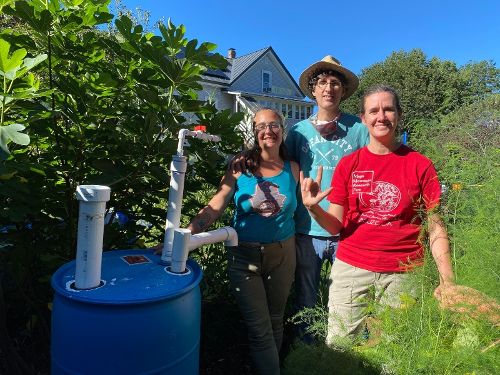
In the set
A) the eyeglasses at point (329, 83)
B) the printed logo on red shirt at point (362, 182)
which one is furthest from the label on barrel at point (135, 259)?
the eyeglasses at point (329, 83)

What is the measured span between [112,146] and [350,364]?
1.34 metres

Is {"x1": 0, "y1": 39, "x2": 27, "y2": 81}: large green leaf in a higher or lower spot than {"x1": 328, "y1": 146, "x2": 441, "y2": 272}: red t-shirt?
higher

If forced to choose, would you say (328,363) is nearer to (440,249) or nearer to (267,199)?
(440,249)

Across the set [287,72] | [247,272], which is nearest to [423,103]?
[287,72]

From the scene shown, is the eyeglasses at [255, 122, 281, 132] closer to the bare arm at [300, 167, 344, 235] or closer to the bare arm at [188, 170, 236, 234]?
the bare arm at [188, 170, 236, 234]

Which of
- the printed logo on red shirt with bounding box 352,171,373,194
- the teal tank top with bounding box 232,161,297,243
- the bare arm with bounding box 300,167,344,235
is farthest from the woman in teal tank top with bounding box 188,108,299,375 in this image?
the printed logo on red shirt with bounding box 352,171,373,194

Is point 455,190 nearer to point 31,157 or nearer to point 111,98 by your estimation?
point 111,98

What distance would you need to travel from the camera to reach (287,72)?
28.1m

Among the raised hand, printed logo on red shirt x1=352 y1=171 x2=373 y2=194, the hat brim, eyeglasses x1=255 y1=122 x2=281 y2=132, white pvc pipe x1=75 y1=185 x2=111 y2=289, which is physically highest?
the hat brim

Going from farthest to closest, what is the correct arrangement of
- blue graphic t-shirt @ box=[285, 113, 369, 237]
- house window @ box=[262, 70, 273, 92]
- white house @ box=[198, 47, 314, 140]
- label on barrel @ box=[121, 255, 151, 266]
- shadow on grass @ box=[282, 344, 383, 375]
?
house window @ box=[262, 70, 273, 92] < white house @ box=[198, 47, 314, 140] < blue graphic t-shirt @ box=[285, 113, 369, 237] < label on barrel @ box=[121, 255, 151, 266] < shadow on grass @ box=[282, 344, 383, 375]

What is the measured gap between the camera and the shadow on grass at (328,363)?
3.60 ft

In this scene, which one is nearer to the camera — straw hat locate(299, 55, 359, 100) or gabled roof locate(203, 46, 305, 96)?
straw hat locate(299, 55, 359, 100)

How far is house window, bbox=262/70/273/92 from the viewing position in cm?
2639

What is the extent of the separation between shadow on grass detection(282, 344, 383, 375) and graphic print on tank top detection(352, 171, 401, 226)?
595 mm
